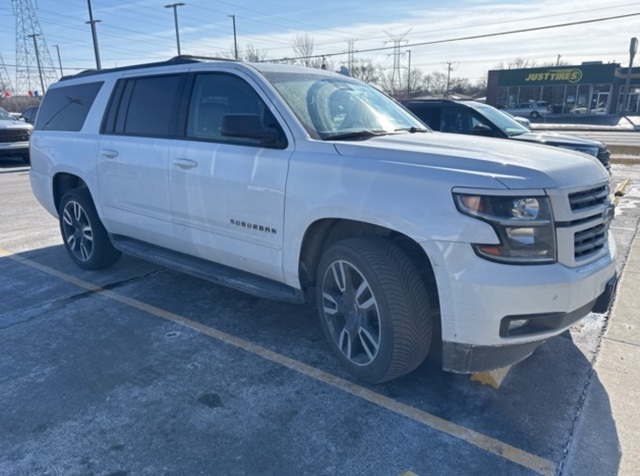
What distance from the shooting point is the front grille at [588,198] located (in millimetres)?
2732

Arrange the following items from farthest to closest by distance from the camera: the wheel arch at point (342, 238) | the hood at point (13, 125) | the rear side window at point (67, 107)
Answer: the hood at point (13, 125), the rear side window at point (67, 107), the wheel arch at point (342, 238)

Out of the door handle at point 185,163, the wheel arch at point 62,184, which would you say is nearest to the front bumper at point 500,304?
the door handle at point 185,163

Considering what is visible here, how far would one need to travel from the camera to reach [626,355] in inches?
142

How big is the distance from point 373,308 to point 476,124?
6.72 metres

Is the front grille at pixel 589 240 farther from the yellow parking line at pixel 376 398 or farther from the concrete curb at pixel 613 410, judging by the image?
the yellow parking line at pixel 376 398

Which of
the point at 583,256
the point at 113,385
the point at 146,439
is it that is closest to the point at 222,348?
the point at 113,385

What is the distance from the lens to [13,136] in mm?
15711

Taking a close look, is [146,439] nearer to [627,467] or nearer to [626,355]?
[627,467]

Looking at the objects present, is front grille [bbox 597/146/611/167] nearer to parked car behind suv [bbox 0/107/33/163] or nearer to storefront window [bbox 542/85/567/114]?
parked car behind suv [bbox 0/107/33/163]

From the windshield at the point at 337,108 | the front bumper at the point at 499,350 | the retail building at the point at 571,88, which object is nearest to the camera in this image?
the front bumper at the point at 499,350

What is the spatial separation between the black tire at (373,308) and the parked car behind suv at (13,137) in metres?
15.3

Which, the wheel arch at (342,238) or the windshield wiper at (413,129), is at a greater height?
the windshield wiper at (413,129)

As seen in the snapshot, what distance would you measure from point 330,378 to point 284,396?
0.36m

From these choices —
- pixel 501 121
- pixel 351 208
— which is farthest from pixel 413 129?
pixel 501 121
